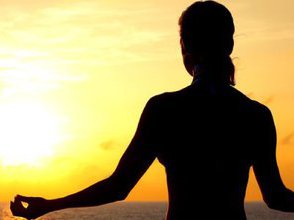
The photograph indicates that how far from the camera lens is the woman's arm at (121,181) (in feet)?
13.6

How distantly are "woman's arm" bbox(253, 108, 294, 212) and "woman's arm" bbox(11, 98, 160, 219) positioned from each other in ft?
2.18

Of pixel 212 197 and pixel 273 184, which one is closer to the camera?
pixel 212 197

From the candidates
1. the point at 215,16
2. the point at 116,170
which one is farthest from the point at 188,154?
the point at 215,16

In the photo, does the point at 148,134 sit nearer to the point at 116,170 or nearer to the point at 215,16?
the point at 116,170

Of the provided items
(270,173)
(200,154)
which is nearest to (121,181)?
(200,154)

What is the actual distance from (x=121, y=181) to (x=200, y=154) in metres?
0.45

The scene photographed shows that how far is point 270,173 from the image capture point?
14.9ft

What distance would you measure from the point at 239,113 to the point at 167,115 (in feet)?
1.44

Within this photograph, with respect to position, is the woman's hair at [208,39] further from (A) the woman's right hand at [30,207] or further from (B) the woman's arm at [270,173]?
(A) the woman's right hand at [30,207]

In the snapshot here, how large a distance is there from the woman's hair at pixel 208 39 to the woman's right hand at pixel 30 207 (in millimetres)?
1113

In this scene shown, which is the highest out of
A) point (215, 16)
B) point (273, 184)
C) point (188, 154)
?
point (215, 16)

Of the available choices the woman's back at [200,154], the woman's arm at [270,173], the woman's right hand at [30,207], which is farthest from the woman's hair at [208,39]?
the woman's right hand at [30,207]

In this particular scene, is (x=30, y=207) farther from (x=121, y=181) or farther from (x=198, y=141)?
(x=198, y=141)

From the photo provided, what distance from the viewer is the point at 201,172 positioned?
4.21 metres
